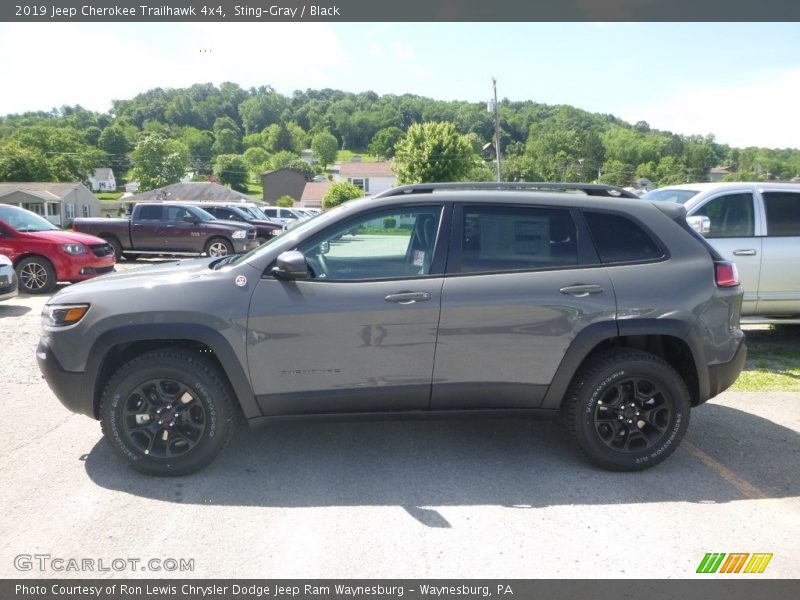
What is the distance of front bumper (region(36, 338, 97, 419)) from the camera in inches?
163

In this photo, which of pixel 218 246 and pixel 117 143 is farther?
pixel 117 143

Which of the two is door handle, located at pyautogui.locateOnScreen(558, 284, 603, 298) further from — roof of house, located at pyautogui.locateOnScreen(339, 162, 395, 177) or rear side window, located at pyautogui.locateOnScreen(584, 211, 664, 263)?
roof of house, located at pyautogui.locateOnScreen(339, 162, 395, 177)

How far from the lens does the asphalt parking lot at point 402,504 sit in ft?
10.8

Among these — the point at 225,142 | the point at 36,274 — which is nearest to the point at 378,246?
the point at 36,274

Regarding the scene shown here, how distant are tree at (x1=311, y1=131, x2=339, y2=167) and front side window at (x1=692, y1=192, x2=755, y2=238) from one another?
14044cm

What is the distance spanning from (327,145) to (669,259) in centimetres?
14412

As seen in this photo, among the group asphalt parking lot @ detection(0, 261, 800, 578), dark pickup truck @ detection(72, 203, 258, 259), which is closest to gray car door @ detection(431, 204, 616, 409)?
asphalt parking lot @ detection(0, 261, 800, 578)

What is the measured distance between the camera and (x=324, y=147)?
468 feet

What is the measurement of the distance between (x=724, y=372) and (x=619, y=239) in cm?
118

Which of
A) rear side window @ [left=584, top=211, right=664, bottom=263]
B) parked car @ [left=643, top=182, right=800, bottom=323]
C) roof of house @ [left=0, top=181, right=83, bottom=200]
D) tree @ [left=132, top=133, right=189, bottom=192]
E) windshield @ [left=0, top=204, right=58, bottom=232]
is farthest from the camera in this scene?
tree @ [left=132, top=133, right=189, bottom=192]

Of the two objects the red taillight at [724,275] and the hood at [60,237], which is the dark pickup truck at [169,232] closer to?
the hood at [60,237]

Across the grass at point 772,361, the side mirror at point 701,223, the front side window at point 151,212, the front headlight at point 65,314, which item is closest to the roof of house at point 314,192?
the front side window at point 151,212

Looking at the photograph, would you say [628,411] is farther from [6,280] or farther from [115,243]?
[115,243]
